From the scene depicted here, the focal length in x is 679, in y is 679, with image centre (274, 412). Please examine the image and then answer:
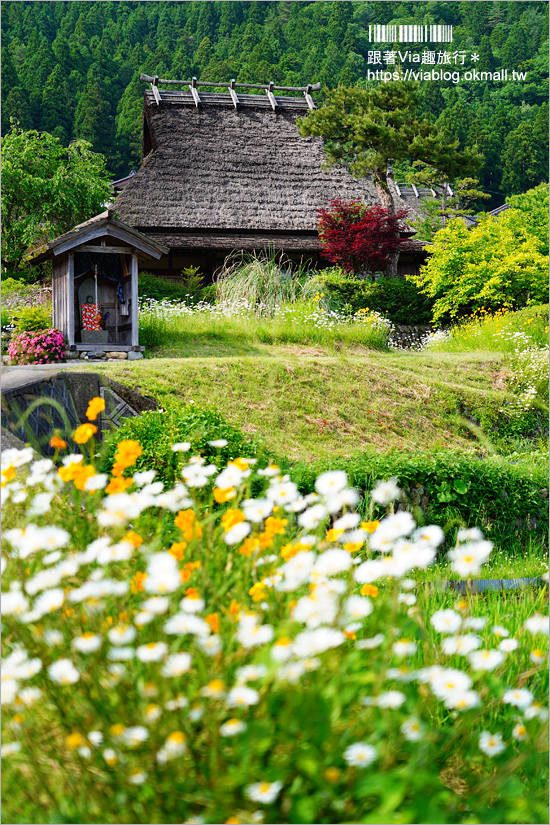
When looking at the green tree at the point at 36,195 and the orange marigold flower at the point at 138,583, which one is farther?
the green tree at the point at 36,195

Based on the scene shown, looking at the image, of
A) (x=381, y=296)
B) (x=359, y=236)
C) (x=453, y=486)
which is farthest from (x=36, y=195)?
(x=453, y=486)

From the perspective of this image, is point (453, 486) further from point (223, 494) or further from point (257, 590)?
point (257, 590)

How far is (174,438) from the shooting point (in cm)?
457

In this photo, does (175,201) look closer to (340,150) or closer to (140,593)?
(340,150)

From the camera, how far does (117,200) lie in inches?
677

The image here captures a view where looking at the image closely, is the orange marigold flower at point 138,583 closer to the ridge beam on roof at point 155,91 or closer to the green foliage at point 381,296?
the green foliage at point 381,296

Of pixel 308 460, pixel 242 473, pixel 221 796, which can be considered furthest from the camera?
pixel 308 460

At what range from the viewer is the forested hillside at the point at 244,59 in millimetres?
33500

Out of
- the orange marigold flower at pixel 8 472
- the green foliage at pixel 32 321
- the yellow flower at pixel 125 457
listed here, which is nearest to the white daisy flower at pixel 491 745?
the yellow flower at pixel 125 457

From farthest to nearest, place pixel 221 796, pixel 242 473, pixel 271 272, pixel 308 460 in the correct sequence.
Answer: pixel 271 272
pixel 308 460
pixel 242 473
pixel 221 796

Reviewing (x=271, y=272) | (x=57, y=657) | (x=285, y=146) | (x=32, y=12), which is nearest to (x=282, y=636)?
(x=57, y=657)

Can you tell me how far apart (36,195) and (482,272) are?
10038 millimetres

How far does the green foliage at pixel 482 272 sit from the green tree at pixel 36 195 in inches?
316

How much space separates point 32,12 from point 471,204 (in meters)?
27.4
